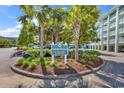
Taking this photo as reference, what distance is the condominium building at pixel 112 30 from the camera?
111 ft

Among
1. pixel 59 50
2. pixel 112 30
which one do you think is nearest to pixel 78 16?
pixel 59 50

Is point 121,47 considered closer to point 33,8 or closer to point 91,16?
point 91,16

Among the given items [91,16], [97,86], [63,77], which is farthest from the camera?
[91,16]

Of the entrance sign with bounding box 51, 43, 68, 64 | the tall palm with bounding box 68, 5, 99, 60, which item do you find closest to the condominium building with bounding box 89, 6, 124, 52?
the tall palm with bounding box 68, 5, 99, 60

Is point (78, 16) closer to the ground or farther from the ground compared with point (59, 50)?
farther from the ground

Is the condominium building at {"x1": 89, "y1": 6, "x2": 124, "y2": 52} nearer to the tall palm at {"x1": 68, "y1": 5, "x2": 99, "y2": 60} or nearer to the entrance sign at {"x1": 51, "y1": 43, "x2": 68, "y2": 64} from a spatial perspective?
the tall palm at {"x1": 68, "y1": 5, "x2": 99, "y2": 60}

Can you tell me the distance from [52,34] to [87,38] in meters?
6.98

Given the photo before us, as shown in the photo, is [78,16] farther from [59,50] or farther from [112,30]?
[112,30]

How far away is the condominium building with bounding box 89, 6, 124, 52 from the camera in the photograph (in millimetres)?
33900

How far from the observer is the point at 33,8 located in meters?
11.8

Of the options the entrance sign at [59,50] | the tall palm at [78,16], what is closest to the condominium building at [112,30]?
the tall palm at [78,16]

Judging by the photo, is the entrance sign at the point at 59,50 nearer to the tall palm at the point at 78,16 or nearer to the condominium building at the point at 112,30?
the tall palm at the point at 78,16

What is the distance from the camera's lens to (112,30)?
38.5m
